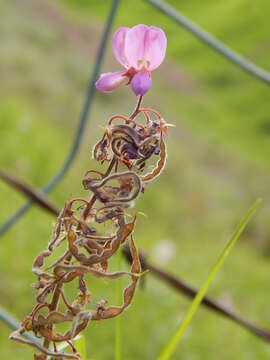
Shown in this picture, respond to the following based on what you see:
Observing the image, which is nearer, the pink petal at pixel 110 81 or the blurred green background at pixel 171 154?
the pink petal at pixel 110 81

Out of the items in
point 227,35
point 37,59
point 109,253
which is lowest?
point 37,59

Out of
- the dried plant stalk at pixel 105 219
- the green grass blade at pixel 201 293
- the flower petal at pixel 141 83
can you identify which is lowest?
the green grass blade at pixel 201 293

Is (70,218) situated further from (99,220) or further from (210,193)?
(210,193)

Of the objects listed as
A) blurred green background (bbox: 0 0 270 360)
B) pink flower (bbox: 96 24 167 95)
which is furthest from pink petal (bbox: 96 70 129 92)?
blurred green background (bbox: 0 0 270 360)

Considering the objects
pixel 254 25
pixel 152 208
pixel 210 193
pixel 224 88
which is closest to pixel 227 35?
pixel 254 25

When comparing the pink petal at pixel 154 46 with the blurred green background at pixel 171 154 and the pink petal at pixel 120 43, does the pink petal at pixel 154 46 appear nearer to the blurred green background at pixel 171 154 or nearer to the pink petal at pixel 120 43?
the pink petal at pixel 120 43

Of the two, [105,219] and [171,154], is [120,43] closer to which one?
[105,219]

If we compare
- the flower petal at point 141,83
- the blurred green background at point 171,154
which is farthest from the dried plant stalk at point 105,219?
the blurred green background at point 171,154
